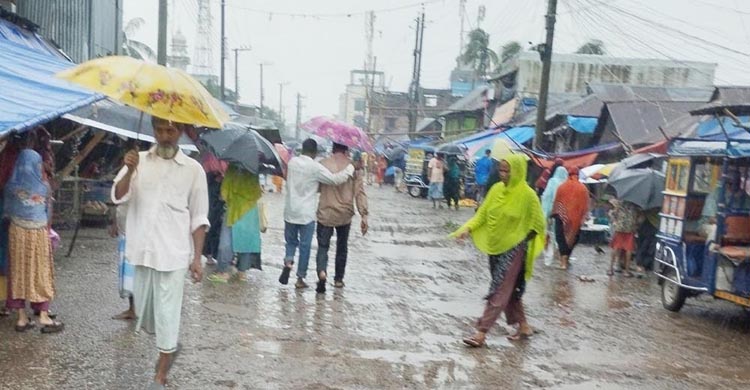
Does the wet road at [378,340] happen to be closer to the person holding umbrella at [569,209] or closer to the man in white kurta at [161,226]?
the man in white kurta at [161,226]

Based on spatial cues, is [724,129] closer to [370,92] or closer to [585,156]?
[585,156]

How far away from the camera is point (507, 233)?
718 centimetres

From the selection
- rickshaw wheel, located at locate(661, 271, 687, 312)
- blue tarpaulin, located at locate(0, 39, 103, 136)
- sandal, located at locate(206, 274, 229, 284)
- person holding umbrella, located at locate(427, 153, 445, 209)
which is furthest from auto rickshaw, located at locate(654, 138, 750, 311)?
person holding umbrella, located at locate(427, 153, 445, 209)

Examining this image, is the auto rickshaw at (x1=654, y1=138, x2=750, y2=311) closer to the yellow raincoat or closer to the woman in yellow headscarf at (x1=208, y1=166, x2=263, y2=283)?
the yellow raincoat

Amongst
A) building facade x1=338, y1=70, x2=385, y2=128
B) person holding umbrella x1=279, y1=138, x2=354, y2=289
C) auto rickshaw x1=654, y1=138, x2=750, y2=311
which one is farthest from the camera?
building facade x1=338, y1=70, x2=385, y2=128

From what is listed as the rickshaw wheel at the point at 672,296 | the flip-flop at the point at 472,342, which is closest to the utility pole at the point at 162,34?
the rickshaw wheel at the point at 672,296

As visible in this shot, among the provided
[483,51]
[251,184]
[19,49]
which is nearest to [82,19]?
[19,49]

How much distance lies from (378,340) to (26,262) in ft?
9.92

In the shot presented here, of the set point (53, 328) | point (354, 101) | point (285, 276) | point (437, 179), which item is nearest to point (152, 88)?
point (53, 328)

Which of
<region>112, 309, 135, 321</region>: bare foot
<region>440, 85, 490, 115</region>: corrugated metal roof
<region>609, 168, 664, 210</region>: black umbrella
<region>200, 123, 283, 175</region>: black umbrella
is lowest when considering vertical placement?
<region>112, 309, 135, 321</region>: bare foot

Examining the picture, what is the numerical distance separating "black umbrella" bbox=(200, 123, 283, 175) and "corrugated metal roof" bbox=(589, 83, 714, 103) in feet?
53.5

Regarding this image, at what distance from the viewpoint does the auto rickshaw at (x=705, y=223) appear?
841 cm

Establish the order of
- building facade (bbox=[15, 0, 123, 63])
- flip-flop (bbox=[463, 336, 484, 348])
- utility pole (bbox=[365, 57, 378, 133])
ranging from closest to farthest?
flip-flop (bbox=[463, 336, 484, 348])
building facade (bbox=[15, 0, 123, 63])
utility pole (bbox=[365, 57, 378, 133])

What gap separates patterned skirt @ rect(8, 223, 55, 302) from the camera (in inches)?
250
